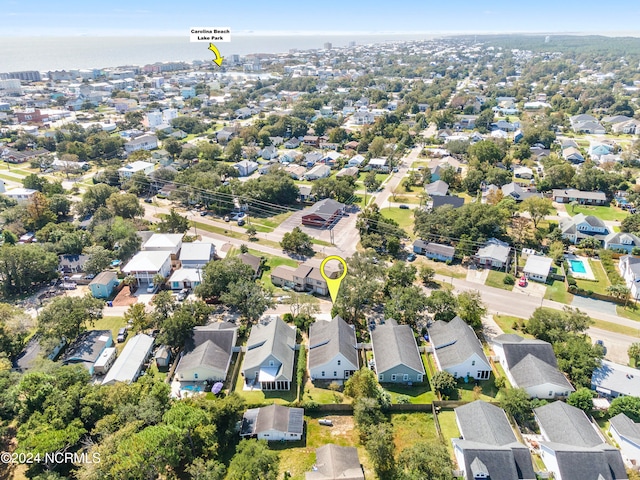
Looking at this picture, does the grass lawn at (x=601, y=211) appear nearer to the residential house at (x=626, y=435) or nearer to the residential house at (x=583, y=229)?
the residential house at (x=583, y=229)

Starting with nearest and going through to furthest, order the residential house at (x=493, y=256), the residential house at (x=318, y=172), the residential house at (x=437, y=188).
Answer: the residential house at (x=493, y=256) → the residential house at (x=437, y=188) → the residential house at (x=318, y=172)

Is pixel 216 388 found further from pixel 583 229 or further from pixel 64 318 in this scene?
pixel 583 229

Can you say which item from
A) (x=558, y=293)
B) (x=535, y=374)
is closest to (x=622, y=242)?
(x=558, y=293)

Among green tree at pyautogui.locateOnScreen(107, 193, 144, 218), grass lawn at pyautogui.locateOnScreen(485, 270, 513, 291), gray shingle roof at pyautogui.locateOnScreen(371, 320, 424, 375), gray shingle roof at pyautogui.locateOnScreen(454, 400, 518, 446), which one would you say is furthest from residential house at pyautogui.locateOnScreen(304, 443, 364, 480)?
green tree at pyautogui.locateOnScreen(107, 193, 144, 218)

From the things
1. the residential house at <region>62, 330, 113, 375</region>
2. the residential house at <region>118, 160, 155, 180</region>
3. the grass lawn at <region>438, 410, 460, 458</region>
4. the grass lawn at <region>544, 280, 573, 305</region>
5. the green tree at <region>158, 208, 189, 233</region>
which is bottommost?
the grass lawn at <region>544, 280, 573, 305</region>

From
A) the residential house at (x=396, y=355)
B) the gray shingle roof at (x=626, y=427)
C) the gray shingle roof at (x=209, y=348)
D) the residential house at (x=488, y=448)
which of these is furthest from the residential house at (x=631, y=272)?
the gray shingle roof at (x=209, y=348)

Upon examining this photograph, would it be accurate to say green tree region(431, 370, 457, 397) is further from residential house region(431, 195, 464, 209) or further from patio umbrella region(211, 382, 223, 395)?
residential house region(431, 195, 464, 209)

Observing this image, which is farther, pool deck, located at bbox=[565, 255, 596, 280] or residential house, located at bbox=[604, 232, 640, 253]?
residential house, located at bbox=[604, 232, 640, 253]
